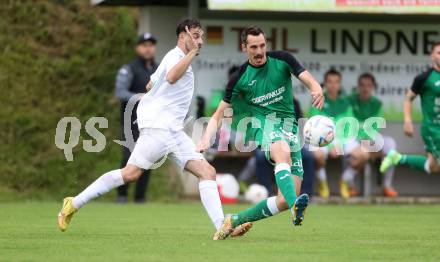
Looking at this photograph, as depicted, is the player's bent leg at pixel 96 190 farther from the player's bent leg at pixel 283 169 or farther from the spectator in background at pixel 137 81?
the spectator in background at pixel 137 81

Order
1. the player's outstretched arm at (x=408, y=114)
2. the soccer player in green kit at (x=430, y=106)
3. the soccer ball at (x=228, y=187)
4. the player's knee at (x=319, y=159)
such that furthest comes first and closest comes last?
the player's knee at (x=319, y=159), the soccer ball at (x=228, y=187), the soccer player in green kit at (x=430, y=106), the player's outstretched arm at (x=408, y=114)

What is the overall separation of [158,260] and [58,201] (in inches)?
405

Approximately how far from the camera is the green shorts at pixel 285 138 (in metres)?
10.5

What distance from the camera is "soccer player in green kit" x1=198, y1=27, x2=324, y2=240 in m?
10.5

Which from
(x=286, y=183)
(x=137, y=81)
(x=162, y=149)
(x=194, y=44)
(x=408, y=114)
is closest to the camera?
(x=286, y=183)

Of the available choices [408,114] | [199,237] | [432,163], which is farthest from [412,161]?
[199,237]

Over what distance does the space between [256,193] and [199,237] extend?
309 inches

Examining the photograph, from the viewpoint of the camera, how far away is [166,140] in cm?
1116

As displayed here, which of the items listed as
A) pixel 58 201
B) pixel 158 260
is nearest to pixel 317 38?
pixel 58 201

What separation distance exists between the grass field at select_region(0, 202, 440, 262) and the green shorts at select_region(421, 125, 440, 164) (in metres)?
0.91

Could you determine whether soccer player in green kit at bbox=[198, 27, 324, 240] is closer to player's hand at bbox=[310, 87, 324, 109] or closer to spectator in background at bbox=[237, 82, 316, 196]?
player's hand at bbox=[310, 87, 324, 109]

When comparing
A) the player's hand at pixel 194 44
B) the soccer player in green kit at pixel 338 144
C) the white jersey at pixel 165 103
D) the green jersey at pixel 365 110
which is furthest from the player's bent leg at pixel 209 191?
the green jersey at pixel 365 110

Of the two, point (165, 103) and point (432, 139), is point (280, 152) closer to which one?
point (165, 103)

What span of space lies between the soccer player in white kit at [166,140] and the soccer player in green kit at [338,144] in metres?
8.35
